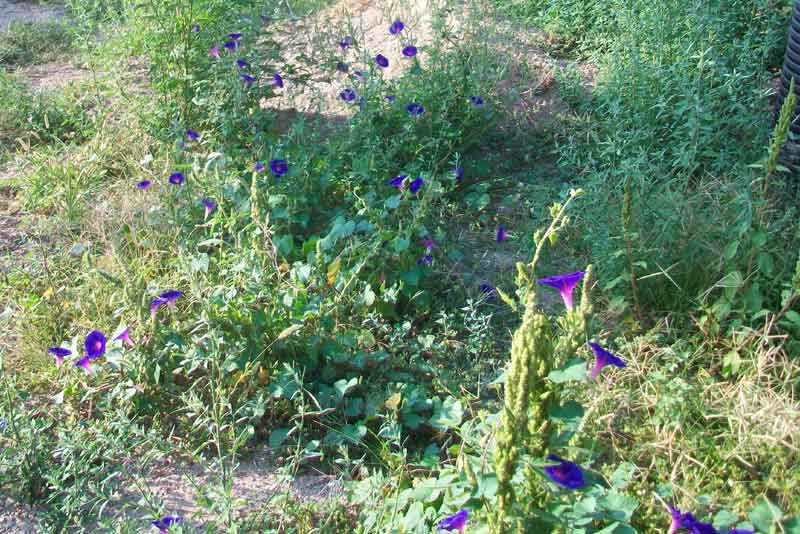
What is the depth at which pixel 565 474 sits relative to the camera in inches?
70.3

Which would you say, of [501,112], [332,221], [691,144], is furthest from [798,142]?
[332,221]

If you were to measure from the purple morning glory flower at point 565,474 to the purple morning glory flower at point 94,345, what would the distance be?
59.1 inches

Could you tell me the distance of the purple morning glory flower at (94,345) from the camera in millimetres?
2576

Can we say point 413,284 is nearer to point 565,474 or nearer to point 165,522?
point 165,522

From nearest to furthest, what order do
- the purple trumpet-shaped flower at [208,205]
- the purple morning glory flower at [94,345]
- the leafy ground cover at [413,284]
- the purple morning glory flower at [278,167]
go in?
1. the leafy ground cover at [413,284]
2. the purple morning glory flower at [94,345]
3. the purple trumpet-shaped flower at [208,205]
4. the purple morning glory flower at [278,167]

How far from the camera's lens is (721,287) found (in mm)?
2887

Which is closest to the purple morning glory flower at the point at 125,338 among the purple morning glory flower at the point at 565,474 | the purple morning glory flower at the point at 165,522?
the purple morning glory flower at the point at 165,522

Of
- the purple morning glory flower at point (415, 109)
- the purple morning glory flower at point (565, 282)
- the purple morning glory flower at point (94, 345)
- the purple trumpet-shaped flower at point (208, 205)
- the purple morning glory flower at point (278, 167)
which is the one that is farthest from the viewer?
the purple morning glory flower at point (415, 109)

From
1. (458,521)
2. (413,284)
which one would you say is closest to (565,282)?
(458,521)

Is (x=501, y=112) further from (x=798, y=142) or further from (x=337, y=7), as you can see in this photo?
(x=337, y=7)

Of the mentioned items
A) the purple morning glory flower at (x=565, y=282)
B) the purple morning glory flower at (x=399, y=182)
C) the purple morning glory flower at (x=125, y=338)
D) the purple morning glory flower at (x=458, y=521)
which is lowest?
the purple morning glory flower at (x=125, y=338)

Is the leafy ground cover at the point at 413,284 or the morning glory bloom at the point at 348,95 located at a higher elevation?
the morning glory bloom at the point at 348,95

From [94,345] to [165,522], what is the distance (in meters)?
0.69

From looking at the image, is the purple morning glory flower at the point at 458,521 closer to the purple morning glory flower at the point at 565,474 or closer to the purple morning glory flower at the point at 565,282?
the purple morning glory flower at the point at 565,474
